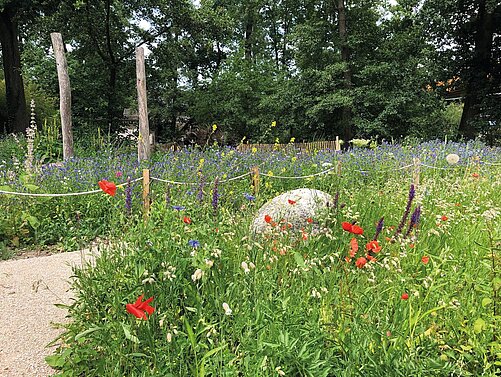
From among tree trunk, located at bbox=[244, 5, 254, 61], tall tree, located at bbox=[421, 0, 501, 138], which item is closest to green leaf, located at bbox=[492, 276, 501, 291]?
tall tree, located at bbox=[421, 0, 501, 138]

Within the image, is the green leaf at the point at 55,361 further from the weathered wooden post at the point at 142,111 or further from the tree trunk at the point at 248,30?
the tree trunk at the point at 248,30

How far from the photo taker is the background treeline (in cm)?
1277

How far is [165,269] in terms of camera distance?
1.97 m

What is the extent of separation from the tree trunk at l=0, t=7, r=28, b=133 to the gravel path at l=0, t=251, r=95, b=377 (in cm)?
1038


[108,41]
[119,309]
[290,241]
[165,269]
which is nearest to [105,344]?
[119,309]

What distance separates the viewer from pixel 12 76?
1261 centimetres

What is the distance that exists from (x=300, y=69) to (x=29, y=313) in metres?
16.5

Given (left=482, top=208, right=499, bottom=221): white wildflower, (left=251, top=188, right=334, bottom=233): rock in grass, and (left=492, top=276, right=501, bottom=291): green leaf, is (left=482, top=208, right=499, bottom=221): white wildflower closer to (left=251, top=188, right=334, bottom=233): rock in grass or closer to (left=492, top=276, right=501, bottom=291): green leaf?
(left=492, top=276, right=501, bottom=291): green leaf

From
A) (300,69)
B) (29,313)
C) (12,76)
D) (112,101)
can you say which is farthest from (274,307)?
(300,69)

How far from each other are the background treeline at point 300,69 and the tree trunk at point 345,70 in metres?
0.05

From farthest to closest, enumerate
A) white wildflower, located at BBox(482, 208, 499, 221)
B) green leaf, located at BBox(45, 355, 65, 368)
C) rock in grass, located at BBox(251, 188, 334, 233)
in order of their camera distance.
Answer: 1. rock in grass, located at BBox(251, 188, 334, 233)
2. white wildflower, located at BBox(482, 208, 499, 221)
3. green leaf, located at BBox(45, 355, 65, 368)

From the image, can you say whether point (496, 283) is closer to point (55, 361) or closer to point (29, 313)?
point (55, 361)

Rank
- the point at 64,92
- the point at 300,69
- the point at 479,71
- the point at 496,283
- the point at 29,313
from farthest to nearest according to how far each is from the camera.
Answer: the point at 300,69
the point at 479,71
the point at 64,92
the point at 29,313
the point at 496,283

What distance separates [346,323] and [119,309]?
1.07m
